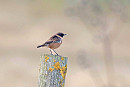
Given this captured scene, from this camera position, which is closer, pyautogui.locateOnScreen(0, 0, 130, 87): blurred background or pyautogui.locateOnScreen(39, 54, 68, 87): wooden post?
pyautogui.locateOnScreen(39, 54, 68, 87): wooden post

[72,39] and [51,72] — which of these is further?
[72,39]

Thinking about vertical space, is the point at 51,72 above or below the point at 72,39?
below

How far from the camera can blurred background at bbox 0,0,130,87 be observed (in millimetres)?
9039

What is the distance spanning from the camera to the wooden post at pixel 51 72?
6.25 m

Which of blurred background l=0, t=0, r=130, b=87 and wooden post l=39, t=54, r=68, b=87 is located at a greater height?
blurred background l=0, t=0, r=130, b=87

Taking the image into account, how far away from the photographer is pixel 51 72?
6246 millimetres

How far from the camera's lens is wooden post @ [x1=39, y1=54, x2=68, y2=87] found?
20.5ft

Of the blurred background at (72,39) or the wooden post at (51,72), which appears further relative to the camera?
the blurred background at (72,39)

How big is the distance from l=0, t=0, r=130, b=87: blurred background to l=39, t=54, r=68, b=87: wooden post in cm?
223

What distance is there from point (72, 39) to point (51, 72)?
596 inches

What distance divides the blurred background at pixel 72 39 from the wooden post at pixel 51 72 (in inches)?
87.9

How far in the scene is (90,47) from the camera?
62.9 feet

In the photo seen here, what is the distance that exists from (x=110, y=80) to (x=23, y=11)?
19.6 m

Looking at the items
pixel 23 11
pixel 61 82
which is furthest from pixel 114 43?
pixel 61 82
